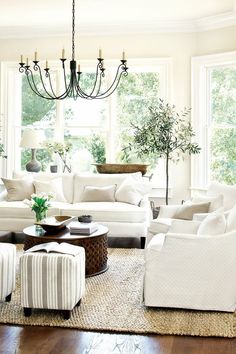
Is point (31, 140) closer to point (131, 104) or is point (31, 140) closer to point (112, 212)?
point (131, 104)

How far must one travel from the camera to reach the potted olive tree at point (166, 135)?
6957 mm

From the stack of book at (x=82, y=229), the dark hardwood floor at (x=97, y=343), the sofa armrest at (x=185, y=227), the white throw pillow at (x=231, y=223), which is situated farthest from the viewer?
the stack of book at (x=82, y=229)

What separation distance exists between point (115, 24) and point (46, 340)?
17.9ft

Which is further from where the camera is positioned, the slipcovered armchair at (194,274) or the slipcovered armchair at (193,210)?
the slipcovered armchair at (193,210)

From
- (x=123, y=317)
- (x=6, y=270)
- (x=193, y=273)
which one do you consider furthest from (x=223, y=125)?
(x=6, y=270)

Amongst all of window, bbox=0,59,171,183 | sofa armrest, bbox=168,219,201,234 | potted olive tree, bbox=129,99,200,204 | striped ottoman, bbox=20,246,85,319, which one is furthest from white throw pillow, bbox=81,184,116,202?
striped ottoman, bbox=20,246,85,319

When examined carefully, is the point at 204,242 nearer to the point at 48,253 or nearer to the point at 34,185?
the point at 48,253

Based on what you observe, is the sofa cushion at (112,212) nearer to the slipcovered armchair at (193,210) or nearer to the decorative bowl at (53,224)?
the slipcovered armchair at (193,210)

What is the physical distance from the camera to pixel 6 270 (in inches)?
149

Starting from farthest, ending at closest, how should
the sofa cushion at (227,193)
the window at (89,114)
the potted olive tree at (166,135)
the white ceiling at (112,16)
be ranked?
1. the window at (89,114)
2. the potted olive tree at (166,135)
3. the white ceiling at (112,16)
4. the sofa cushion at (227,193)

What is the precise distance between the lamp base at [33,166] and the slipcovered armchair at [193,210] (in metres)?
2.70

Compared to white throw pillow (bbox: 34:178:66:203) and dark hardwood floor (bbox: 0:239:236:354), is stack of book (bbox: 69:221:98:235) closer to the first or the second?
dark hardwood floor (bbox: 0:239:236:354)

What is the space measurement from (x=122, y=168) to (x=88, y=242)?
8.25 ft

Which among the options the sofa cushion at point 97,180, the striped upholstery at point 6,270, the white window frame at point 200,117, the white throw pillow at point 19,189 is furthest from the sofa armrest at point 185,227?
the white window frame at point 200,117
